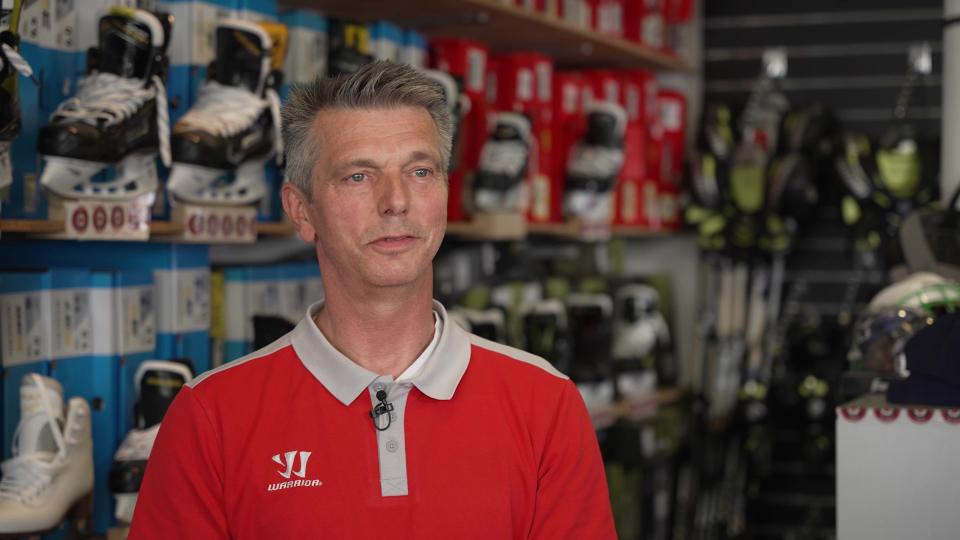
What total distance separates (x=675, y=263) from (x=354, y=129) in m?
3.90

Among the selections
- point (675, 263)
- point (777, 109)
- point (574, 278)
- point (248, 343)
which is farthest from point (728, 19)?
point (248, 343)

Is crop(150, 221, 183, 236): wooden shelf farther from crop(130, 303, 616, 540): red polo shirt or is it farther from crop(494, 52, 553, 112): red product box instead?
crop(494, 52, 553, 112): red product box

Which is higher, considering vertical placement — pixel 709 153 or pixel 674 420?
pixel 709 153

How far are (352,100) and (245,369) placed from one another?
459 millimetres

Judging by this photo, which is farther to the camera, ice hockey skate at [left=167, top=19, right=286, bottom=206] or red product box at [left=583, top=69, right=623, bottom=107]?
red product box at [left=583, top=69, right=623, bottom=107]

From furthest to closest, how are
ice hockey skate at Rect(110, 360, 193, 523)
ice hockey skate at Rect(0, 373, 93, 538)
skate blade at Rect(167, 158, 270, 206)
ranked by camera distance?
skate blade at Rect(167, 158, 270, 206), ice hockey skate at Rect(110, 360, 193, 523), ice hockey skate at Rect(0, 373, 93, 538)

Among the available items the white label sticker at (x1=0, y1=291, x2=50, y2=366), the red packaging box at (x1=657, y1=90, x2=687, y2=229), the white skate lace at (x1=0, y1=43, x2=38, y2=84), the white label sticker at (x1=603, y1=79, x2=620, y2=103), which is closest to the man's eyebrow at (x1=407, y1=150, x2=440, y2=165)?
the white skate lace at (x1=0, y1=43, x2=38, y2=84)

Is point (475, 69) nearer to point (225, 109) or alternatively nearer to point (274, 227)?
point (274, 227)

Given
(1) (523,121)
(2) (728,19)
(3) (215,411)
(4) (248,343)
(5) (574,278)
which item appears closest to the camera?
(3) (215,411)

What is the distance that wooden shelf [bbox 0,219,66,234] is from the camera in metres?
2.22

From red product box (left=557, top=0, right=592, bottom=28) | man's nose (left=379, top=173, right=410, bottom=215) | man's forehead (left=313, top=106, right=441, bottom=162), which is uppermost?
red product box (left=557, top=0, right=592, bottom=28)

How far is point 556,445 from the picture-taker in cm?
190

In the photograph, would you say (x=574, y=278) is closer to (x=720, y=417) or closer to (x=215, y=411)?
(x=720, y=417)

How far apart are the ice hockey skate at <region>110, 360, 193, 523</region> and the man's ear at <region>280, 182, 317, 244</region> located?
0.73 meters
